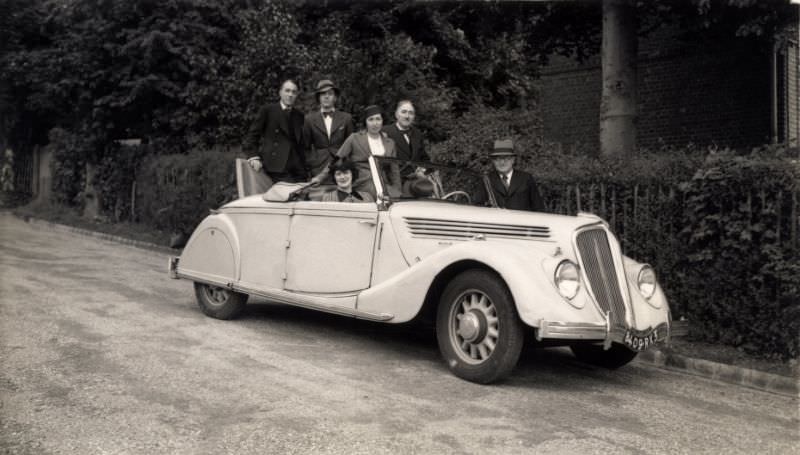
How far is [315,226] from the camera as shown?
6633 mm

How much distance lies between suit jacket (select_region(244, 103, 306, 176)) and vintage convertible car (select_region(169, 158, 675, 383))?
1.38 meters

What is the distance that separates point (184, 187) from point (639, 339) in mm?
11008

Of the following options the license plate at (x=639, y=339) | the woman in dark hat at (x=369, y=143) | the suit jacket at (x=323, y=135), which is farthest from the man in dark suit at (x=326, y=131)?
the license plate at (x=639, y=339)

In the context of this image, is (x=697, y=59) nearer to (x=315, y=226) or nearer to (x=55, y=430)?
(x=315, y=226)

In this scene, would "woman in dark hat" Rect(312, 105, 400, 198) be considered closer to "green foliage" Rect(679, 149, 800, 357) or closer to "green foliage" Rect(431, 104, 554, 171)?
"green foliage" Rect(431, 104, 554, 171)

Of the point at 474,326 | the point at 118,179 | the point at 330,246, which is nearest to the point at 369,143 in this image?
the point at 330,246

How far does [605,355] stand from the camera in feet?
20.2

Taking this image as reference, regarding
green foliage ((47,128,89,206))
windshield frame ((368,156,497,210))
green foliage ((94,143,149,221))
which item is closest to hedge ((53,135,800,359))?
windshield frame ((368,156,497,210))

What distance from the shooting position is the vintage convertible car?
201 inches

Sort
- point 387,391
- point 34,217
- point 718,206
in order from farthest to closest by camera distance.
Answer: point 34,217
point 718,206
point 387,391

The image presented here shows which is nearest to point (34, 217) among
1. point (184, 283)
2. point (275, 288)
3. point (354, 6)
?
point (354, 6)

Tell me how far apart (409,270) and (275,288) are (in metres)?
1.64

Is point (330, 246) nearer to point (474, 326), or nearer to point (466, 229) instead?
point (466, 229)

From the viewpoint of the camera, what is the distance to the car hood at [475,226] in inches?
218
